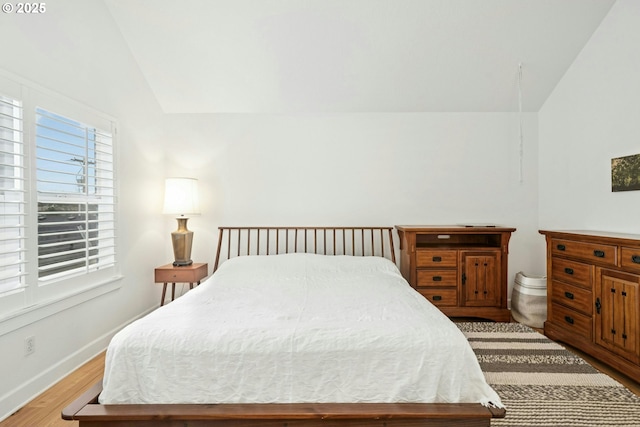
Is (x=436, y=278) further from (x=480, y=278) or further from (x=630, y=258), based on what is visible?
(x=630, y=258)

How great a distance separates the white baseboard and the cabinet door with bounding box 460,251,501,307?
130 inches

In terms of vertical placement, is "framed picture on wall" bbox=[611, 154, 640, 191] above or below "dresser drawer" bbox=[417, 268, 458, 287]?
above

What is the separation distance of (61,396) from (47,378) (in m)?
0.19

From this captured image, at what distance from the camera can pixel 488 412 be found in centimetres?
133

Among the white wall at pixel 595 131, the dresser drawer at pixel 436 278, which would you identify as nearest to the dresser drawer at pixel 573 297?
the white wall at pixel 595 131

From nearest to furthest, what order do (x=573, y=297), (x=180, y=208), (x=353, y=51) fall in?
1. (x=573, y=297)
2. (x=353, y=51)
3. (x=180, y=208)

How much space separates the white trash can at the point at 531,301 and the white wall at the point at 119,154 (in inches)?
153

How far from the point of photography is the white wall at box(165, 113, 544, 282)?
3535 mm

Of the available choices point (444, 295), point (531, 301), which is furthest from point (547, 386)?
point (531, 301)

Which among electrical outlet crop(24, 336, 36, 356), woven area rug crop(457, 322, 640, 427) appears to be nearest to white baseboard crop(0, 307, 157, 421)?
electrical outlet crop(24, 336, 36, 356)

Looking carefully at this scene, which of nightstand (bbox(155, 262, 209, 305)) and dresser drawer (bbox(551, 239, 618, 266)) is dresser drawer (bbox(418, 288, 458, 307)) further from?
nightstand (bbox(155, 262, 209, 305))

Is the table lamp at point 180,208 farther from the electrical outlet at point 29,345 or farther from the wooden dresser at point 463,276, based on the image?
the wooden dresser at point 463,276

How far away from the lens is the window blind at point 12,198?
70.9 inches

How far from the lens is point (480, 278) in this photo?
310cm
